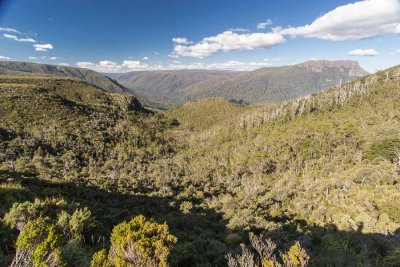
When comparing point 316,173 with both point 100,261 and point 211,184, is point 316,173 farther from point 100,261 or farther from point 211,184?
point 100,261

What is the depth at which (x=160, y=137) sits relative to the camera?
596 ft

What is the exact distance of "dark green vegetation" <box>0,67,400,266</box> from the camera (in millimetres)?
18562

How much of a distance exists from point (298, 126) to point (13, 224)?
131m

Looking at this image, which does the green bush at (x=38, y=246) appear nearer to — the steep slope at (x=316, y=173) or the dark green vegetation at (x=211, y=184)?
the dark green vegetation at (x=211, y=184)

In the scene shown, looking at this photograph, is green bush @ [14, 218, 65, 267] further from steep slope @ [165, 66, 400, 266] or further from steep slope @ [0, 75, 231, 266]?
steep slope @ [165, 66, 400, 266]

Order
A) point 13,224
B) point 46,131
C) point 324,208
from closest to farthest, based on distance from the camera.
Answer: point 13,224
point 324,208
point 46,131

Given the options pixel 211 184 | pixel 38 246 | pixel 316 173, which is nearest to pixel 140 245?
pixel 38 246

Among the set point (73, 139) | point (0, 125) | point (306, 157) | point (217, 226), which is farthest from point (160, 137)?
point (217, 226)

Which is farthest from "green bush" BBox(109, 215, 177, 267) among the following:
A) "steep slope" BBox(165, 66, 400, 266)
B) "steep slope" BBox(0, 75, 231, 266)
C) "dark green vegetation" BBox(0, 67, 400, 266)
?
"steep slope" BBox(165, 66, 400, 266)

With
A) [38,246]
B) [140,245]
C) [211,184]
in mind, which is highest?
[38,246]

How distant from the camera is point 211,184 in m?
106

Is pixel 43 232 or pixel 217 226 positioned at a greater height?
pixel 43 232

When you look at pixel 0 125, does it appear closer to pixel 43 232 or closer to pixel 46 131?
pixel 46 131

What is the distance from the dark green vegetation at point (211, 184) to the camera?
1856 cm
